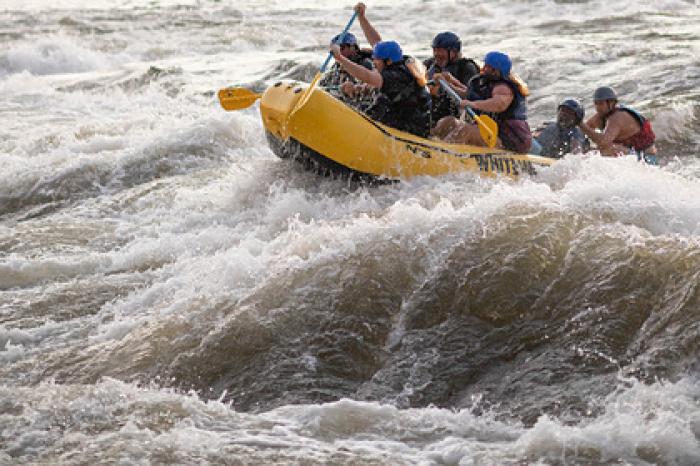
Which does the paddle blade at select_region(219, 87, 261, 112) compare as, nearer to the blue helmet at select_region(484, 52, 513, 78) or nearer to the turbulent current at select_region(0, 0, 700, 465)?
the turbulent current at select_region(0, 0, 700, 465)

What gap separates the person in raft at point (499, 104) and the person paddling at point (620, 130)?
2.97 feet

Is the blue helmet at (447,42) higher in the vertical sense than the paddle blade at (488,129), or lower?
higher

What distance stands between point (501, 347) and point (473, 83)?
4046mm

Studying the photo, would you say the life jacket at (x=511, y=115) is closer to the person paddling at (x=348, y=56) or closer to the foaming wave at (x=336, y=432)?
the person paddling at (x=348, y=56)

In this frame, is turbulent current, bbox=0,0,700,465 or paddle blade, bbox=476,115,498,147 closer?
turbulent current, bbox=0,0,700,465

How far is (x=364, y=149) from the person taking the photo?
8.56 meters

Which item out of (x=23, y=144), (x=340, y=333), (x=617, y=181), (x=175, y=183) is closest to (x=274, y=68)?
(x=23, y=144)

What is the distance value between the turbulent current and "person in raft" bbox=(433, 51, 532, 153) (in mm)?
666

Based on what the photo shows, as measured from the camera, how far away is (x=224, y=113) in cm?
1276

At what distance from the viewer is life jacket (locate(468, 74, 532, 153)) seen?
9.08 m

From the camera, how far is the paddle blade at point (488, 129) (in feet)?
28.0

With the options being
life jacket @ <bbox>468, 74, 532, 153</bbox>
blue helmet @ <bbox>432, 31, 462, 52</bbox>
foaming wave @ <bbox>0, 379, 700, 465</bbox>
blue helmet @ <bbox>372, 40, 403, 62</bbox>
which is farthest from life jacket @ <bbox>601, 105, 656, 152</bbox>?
foaming wave @ <bbox>0, 379, 700, 465</bbox>

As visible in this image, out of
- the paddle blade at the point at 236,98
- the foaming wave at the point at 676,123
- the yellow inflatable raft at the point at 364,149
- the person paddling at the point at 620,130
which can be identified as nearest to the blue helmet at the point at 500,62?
the yellow inflatable raft at the point at 364,149

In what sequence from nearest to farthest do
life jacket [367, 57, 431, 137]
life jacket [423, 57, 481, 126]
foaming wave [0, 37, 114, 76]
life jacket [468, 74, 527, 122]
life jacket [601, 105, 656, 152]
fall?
life jacket [367, 57, 431, 137] → life jacket [468, 74, 527, 122] → life jacket [423, 57, 481, 126] → life jacket [601, 105, 656, 152] → foaming wave [0, 37, 114, 76]
